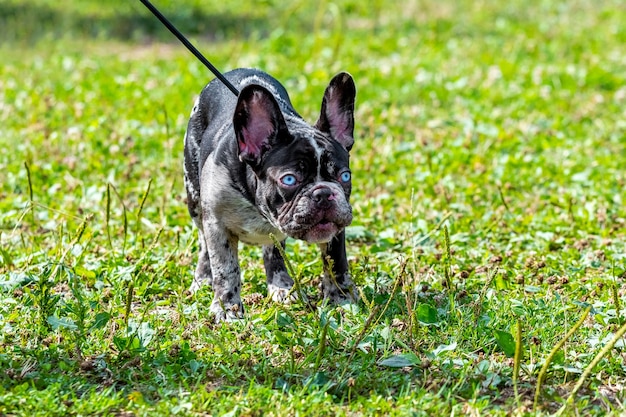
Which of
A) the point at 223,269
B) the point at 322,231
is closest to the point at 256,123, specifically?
the point at 322,231

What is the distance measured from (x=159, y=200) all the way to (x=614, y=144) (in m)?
4.50

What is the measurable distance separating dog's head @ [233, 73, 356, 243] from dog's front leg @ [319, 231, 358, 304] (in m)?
0.55

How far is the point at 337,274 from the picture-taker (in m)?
5.89

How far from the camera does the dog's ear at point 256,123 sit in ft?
17.3

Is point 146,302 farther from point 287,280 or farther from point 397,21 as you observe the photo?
point 397,21

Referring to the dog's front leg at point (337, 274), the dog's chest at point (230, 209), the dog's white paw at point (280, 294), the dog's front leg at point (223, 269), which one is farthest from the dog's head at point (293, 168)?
the dog's white paw at point (280, 294)

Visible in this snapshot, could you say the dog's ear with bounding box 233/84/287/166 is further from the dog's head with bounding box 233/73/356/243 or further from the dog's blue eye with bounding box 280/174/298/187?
the dog's blue eye with bounding box 280/174/298/187

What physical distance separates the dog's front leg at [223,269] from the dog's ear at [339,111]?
0.86 meters

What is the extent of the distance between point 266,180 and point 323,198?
389 mm

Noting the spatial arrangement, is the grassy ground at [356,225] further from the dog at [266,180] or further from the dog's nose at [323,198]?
the dog's nose at [323,198]

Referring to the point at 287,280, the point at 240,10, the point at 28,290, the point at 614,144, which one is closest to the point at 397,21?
the point at 240,10

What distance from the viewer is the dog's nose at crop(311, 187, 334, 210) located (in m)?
5.11

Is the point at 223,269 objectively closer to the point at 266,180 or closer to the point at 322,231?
the point at 266,180

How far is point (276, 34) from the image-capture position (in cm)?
1314
